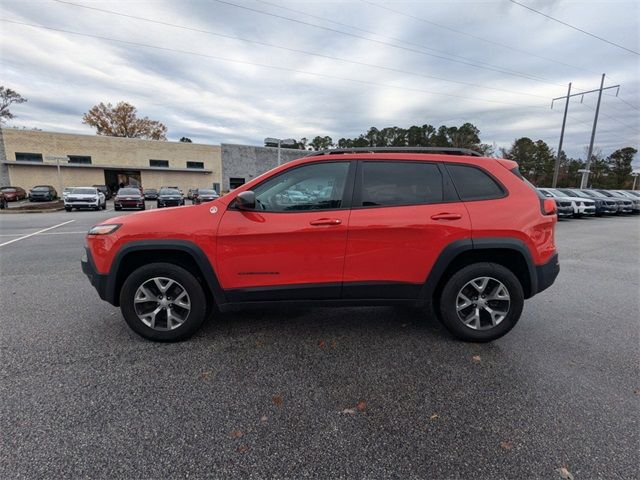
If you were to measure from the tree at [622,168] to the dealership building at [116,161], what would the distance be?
5903 cm

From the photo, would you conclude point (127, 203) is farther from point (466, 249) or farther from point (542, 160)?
point (542, 160)

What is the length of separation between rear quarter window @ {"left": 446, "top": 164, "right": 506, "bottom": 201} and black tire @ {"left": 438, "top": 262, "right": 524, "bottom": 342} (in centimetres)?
69

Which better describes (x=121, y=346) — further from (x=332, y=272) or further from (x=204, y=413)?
(x=332, y=272)

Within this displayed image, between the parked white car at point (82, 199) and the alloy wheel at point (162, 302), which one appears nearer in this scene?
the alloy wheel at point (162, 302)

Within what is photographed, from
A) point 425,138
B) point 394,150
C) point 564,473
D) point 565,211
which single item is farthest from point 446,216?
point 425,138

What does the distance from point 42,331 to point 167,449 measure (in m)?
2.58

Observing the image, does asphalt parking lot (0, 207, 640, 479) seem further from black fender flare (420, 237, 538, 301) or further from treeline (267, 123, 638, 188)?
treeline (267, 123, 638, 188)

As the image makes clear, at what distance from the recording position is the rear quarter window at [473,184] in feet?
10.9

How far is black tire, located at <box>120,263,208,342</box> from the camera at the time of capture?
3213 millimetres

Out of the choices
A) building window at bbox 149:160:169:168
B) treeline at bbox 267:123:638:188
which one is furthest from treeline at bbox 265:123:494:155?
building window at bbox 149:160:169:168

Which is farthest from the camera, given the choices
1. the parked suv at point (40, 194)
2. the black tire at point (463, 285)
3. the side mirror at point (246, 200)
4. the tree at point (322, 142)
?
the tree at point (322, 142)

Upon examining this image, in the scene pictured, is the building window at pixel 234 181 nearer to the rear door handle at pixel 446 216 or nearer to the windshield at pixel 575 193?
the windshield at pixel 575 193

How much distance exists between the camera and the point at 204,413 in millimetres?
2346

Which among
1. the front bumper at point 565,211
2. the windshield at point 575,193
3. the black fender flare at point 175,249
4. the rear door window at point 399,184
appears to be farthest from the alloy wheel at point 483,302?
the windshield at point 575,193
